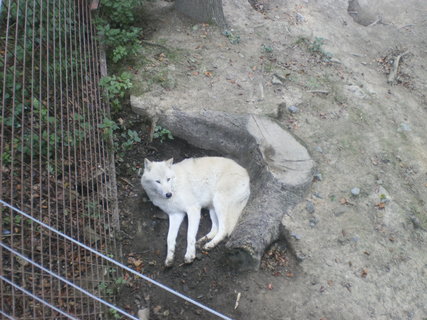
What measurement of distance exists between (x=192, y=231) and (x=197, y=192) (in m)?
0.56

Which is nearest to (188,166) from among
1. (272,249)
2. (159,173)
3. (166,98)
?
(159,173)

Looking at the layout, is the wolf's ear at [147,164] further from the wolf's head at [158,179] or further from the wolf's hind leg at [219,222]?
the wolf's hind leg at [219,222]

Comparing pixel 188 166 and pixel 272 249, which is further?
pixel 188 166

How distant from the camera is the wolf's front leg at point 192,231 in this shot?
437 centimetres

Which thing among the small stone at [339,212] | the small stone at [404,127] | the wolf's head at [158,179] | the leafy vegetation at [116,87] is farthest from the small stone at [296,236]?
the leafy vegetation at [116,87]

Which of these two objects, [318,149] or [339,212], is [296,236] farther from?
[318,149]

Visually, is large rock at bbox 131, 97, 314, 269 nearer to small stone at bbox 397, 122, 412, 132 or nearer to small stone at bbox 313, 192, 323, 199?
small stone at bbox 313, 192, 323, 199

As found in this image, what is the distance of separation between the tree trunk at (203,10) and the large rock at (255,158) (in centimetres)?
252

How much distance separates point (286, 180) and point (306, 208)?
455mm

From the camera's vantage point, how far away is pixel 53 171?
14.1 feet

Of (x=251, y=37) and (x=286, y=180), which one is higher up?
(x=251, y=37)

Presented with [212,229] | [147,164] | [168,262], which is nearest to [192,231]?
[212,229]

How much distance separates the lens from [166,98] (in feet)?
18.4

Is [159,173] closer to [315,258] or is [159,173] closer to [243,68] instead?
[315,258]
